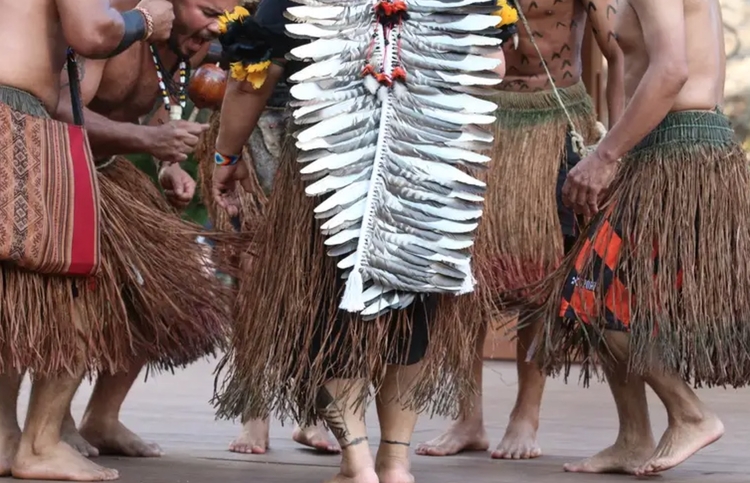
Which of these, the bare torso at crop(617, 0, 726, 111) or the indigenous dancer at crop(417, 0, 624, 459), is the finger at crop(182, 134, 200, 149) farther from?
the bare torso at crop(617, 0, 726, 111)

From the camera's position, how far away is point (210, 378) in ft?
22.2

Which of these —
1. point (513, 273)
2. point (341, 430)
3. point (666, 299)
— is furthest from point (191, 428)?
point (666, 299)

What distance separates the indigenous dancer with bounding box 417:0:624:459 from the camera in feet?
13.6

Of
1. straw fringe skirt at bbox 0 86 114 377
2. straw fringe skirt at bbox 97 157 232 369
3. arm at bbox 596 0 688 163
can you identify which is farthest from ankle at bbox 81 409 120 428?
arm at bbox 596 0 688 163

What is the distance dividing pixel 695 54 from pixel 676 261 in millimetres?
557

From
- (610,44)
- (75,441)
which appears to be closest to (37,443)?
(75,441)

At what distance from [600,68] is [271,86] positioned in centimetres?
380

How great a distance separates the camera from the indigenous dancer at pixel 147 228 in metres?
3.66

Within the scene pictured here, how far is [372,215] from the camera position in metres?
3.18

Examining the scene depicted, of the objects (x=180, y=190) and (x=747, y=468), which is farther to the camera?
(x=180, y=190)

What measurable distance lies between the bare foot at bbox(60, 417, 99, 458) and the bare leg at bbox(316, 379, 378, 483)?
1082mm

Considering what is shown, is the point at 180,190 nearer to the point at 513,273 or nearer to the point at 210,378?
the point at 513,273

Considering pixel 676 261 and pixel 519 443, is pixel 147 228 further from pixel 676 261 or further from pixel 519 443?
pixel 676 261

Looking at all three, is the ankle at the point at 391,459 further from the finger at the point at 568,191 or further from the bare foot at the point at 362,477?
the finger at the point at 568,191
